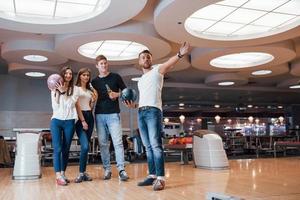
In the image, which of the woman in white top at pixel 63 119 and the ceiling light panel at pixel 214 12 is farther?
the ceiling light panel at pixel 214 12

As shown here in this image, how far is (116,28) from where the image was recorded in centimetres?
733

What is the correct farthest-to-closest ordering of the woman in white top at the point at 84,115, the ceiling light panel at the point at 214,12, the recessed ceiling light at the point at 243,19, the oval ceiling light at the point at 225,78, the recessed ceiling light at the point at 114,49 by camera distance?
1. the oval ceiling light at the point at 225,78
2. the recessed ceiling light at the point at 114,49
3. the ceiling light panel at the point at 214,12
4. the recessed ceiling light at the point at 243,19
5. the woman in white top at the point at 84,115

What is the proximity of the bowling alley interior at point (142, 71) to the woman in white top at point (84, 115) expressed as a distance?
0.07 metres

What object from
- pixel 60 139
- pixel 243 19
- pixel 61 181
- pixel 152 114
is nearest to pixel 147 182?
pixel 152 114

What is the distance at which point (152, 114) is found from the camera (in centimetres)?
332

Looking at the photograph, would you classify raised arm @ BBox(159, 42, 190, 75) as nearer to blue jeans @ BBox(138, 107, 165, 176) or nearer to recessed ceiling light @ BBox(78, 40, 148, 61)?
blue jeans @ BBox(138, 107, 165, 176)

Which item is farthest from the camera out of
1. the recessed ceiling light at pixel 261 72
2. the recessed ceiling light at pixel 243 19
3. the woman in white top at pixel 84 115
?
the recessed ceiling light at pixel 261 72

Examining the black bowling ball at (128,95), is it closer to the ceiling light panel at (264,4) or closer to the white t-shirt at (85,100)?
the white t-shirt at (85,100)

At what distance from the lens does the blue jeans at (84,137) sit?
3.86 meters

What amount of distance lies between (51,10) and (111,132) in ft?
12.2

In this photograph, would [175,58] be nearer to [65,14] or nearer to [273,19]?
[65,14]

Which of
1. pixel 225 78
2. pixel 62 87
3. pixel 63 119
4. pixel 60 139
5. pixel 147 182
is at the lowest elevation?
pixel 147 182

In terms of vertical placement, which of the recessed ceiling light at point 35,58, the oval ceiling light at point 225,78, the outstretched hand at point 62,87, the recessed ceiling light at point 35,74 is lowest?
the outstretched hand at point 62,87

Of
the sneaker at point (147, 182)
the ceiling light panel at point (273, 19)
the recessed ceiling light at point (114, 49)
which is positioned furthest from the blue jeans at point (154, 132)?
the recessed ceiling light at point (114, 49)
